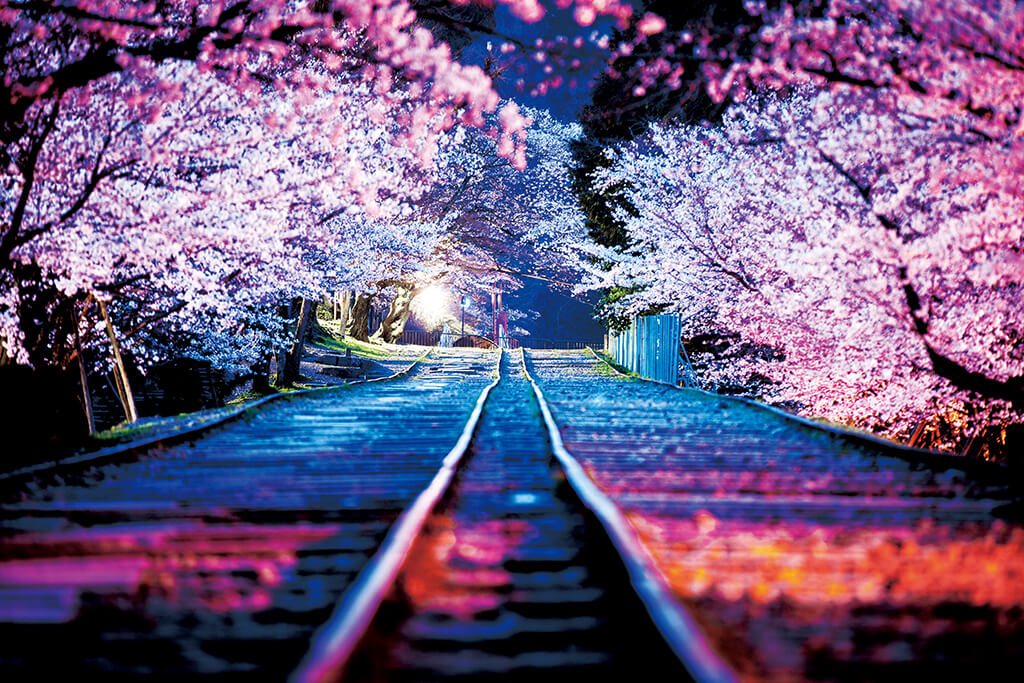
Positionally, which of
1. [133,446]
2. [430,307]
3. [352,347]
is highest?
[430,307]

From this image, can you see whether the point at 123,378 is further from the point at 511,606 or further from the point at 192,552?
the point at 511,606

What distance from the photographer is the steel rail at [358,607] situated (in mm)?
2068

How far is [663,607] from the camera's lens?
246 centimetres

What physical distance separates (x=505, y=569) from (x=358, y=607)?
114 centimetres

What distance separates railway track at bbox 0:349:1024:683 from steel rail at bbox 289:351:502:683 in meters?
0.01

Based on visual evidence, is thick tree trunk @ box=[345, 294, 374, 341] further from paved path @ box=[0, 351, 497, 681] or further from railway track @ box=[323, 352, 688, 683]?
railway track @ box=[323, 352, 688, 683]

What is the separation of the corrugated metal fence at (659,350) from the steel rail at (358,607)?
14423 millimetres

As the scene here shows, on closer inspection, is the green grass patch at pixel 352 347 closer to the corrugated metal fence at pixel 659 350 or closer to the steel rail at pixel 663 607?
the corrugated metal fence at pixel 659 350

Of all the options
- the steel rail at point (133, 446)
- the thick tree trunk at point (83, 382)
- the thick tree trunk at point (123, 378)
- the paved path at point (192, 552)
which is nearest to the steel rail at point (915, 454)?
the paved path at point (192, 552)

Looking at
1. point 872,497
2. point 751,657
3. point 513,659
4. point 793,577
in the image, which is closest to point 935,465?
point 872,497

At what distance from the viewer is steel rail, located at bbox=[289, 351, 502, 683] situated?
207cm

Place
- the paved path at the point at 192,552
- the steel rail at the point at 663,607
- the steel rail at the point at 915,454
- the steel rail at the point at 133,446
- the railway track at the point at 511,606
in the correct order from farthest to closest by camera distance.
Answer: the steel rail at the point at 915,454 < the steel rail at the point at 133,446 < the paved path at the point at 192,552 < the railway track at the point at 511,606 < the steel rail at the point at 663,607

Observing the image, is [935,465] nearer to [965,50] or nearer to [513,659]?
[965,50]

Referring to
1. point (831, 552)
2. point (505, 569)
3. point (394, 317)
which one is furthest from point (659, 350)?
point (394, 317)
